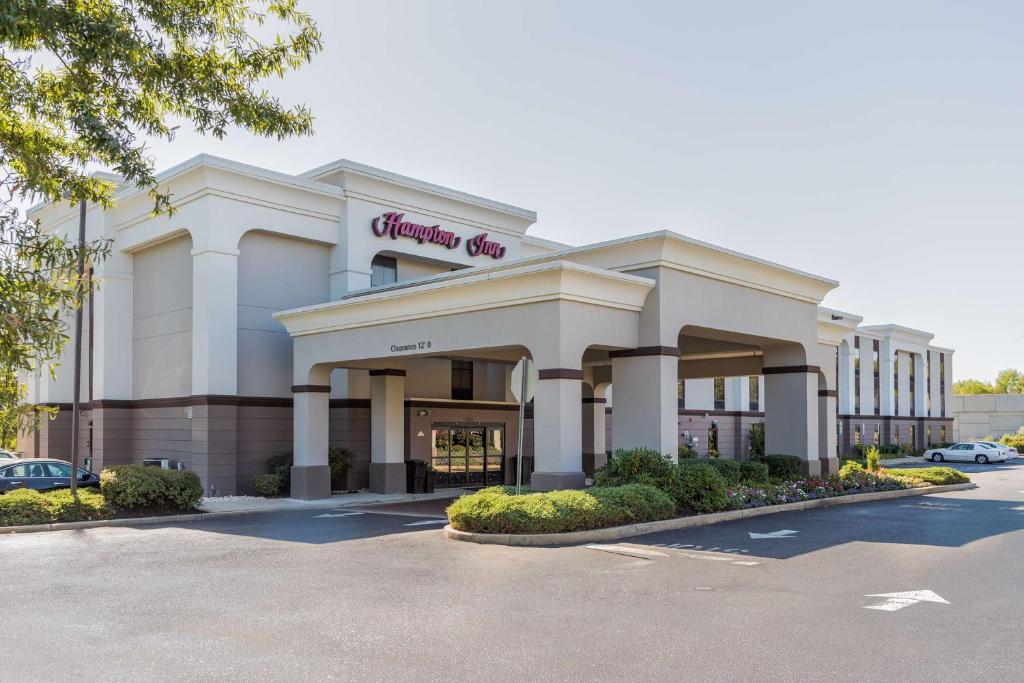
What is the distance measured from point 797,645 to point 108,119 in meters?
10.0

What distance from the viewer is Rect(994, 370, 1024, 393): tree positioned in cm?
13750

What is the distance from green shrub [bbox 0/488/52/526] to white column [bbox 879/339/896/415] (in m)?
55.2

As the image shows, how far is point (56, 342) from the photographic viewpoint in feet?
27.7

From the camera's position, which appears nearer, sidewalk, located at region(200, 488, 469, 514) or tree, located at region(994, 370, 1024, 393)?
sidewalk, located at region(200, 488, 469, 514)

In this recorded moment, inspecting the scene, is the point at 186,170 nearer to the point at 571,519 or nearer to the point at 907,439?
the point at 571,519

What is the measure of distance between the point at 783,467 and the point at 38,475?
19325mm

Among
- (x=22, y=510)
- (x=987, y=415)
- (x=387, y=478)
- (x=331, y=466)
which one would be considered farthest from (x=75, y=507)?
(x=987, y=415)

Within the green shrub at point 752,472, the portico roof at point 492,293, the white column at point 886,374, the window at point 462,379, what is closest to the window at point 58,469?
the portico roof at point 492,293

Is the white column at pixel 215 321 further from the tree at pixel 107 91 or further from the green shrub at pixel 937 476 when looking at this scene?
the green shrub at pixel 937 476

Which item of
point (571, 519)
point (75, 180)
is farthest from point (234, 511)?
point (75, 180)

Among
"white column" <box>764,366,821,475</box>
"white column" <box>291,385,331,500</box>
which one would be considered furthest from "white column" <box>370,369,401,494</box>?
"white column" <box>764,366,821,475</box>

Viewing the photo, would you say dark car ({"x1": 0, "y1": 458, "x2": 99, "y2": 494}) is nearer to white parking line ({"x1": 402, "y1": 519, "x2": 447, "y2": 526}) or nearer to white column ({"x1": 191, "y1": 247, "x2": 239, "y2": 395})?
white column ({"x1": 191, "y1": 247, "x2": 239, "y2": 395})

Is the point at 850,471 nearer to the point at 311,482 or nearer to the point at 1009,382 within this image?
the point at 311,482

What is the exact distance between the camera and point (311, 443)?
78.4 feet
